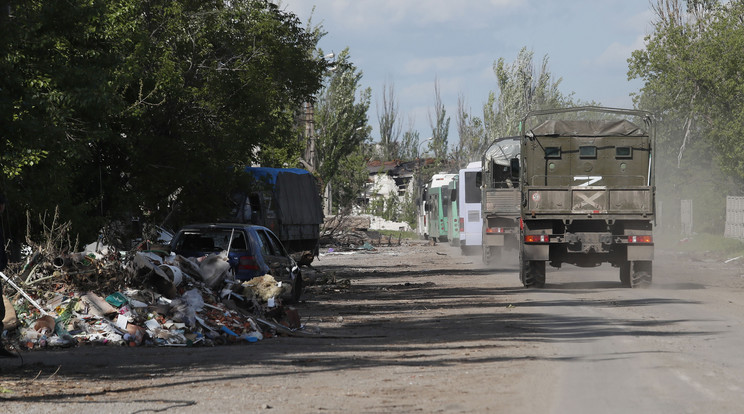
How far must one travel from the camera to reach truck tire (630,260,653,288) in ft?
76.7

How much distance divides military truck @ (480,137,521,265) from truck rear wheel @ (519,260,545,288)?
7.35 metres

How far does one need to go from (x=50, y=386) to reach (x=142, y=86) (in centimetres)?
1579

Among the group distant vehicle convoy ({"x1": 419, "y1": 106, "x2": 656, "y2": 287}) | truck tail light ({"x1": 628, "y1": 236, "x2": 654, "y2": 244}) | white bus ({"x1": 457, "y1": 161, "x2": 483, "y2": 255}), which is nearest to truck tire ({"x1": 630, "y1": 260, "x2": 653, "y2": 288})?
distant vehicle convoy ({"x1": 419, "y1": 106, "x2": 656, "y2": 287})

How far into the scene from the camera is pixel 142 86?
80.7ft

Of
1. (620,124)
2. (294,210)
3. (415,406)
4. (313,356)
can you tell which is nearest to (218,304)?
(313,356)

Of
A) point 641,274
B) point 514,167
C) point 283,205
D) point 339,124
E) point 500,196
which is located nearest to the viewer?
point 641,274

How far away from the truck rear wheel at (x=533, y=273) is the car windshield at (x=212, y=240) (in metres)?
7.72

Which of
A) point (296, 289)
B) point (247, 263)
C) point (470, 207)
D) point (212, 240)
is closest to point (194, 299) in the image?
point (247, 263)

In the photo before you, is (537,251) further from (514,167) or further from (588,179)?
(514,167)

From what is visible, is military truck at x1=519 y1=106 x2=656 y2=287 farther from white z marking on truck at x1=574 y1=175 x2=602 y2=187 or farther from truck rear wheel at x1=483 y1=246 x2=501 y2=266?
truck rear wheel at x1=483 y1=246 x2=501 y2=266

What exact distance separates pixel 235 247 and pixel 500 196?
15.4 meters

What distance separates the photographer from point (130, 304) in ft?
45.6

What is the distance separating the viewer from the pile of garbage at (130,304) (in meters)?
13.2

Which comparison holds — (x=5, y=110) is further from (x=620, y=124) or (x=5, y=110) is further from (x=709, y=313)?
(x=620, y=124)
